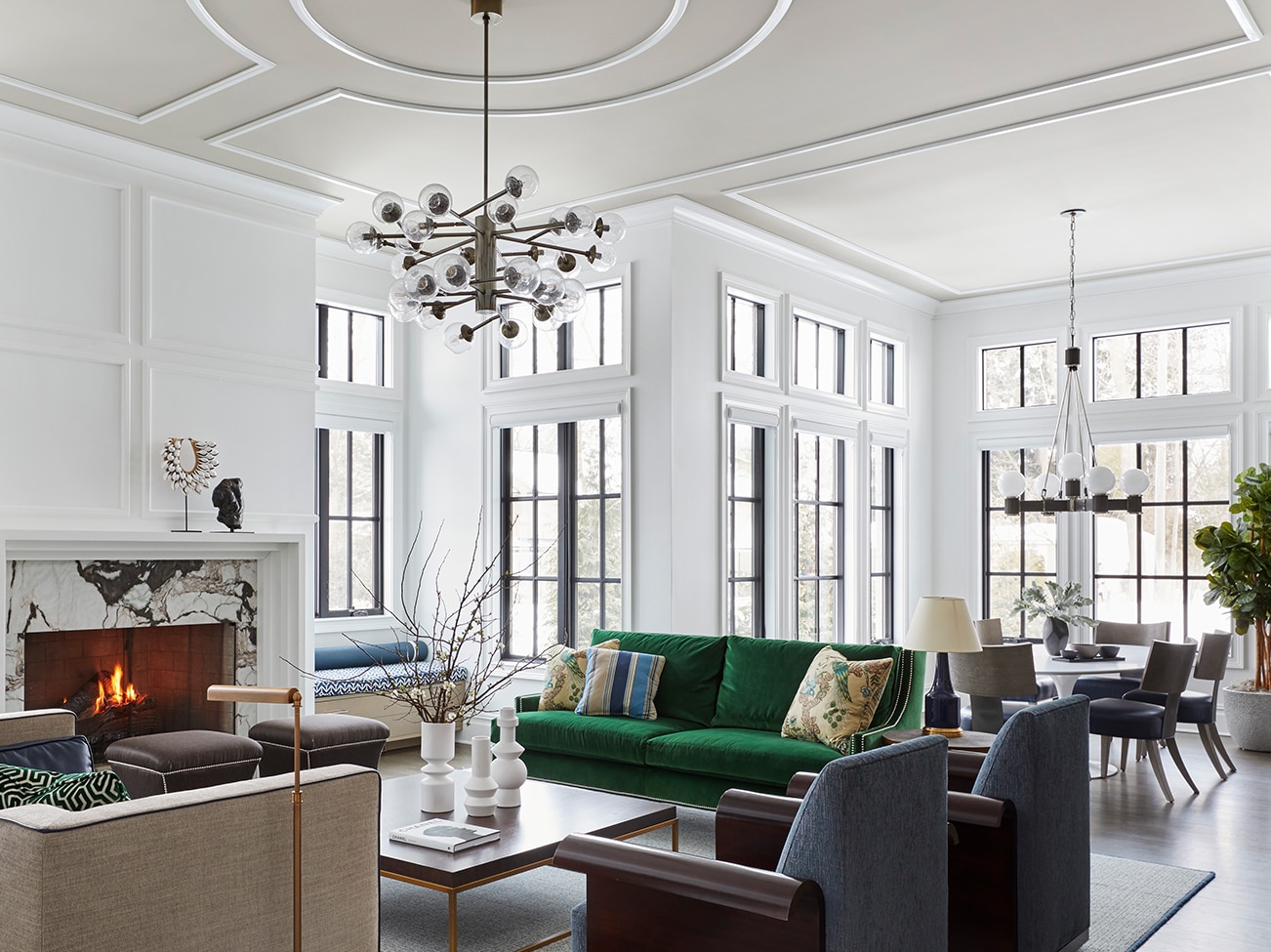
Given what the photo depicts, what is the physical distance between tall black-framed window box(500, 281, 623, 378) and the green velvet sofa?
6.28 ft

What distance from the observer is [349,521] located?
7.66 metres

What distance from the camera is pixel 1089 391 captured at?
8562 millimetres

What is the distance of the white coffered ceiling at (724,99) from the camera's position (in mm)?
4230

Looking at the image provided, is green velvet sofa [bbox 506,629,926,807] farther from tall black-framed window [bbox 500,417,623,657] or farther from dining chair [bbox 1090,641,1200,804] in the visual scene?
dining chair [bbox 1090,641,1200,804]

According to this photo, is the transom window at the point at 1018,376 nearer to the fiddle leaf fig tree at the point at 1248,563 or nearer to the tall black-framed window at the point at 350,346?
the fiddle leaf fig tree at the point at 1248,563

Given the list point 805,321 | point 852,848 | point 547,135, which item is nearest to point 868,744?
point 852,848

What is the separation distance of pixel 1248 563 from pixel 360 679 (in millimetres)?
5570

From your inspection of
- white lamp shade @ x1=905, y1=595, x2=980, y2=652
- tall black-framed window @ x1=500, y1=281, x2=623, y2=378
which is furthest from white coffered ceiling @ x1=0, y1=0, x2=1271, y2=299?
white lamp shade @ x1=905, y1=595, x2=980, y2=652

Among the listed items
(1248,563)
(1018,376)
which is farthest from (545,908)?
(1018,376)

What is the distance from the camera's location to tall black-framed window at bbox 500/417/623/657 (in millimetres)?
6984

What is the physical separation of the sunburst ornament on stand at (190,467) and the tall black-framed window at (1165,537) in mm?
5950

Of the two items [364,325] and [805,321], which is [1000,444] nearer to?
[805,321]

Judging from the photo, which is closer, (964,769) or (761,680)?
A: (964,769)

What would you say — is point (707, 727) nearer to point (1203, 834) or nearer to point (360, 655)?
point (1203, 834)
